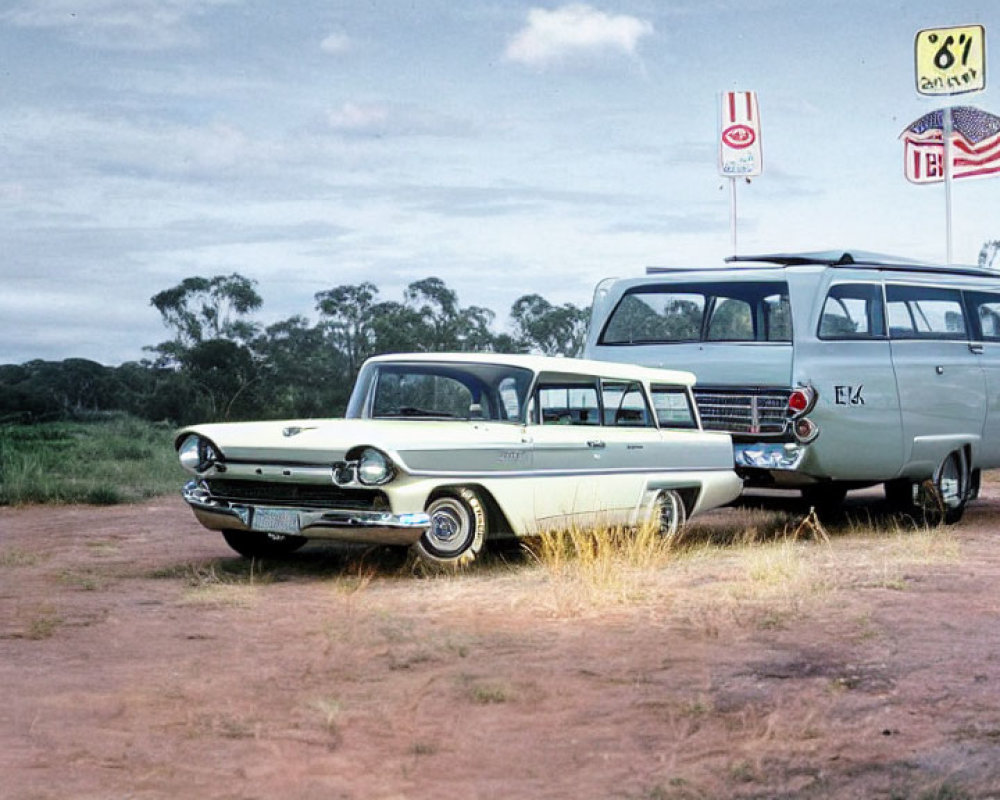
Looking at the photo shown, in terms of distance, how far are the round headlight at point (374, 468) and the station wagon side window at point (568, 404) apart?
1500 millimetres

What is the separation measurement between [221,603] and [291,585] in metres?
0.79

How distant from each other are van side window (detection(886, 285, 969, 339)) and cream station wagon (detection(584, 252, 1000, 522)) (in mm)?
17

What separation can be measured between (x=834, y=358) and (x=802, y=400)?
56 centimetres

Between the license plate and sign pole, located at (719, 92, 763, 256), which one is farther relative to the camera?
sign pole, located at (719, 92, 763, 256)

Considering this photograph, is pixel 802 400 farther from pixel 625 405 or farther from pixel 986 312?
→ pixel 986 312

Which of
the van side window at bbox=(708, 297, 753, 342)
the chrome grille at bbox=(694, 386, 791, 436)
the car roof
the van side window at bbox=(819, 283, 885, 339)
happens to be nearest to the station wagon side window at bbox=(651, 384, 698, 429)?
the car roof

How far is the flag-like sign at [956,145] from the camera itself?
1193 inches

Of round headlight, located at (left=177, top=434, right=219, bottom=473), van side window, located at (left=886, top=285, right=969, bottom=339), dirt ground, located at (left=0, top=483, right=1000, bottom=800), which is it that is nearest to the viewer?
dirt ground, located at (left=0, top=483, right=1000, bottom=800)

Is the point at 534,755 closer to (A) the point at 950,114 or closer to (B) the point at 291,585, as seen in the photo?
(B) the point at 291,585

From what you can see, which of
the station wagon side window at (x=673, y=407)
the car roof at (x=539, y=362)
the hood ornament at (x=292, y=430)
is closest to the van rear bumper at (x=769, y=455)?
the station wagon side window at (x=673, y=407)

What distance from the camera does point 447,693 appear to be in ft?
22.6

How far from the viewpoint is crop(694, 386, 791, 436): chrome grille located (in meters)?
12.8

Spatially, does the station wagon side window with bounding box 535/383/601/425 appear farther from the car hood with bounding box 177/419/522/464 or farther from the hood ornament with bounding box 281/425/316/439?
the hood ornament with bounding box 281/425/316/439

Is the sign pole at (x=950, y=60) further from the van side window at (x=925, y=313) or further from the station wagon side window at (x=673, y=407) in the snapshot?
the station wagon side window at (x=673, y=407)
